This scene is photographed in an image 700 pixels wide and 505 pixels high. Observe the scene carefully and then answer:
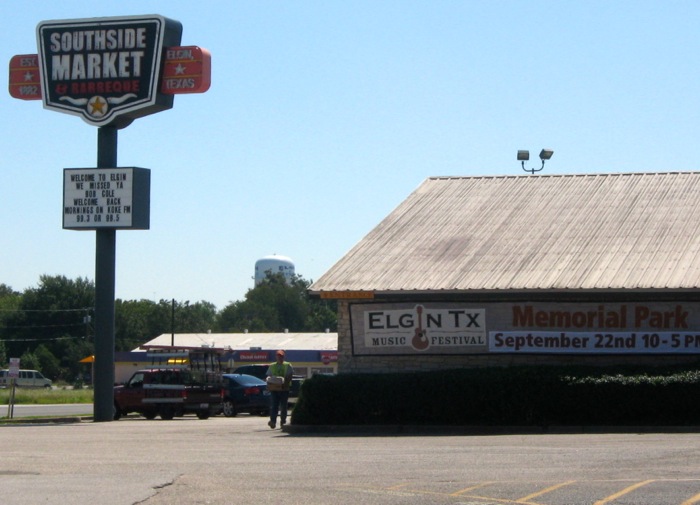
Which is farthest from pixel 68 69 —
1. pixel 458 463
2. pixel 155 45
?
pixel 458 463

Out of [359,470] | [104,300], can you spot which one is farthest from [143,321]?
[359,470]

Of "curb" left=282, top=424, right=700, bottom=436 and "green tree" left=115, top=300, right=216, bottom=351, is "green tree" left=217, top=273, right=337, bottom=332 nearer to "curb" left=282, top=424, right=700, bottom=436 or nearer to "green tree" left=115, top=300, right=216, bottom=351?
"green tree" left=115, top=300, right=216, bottom=351

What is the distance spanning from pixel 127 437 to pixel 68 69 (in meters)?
12.4

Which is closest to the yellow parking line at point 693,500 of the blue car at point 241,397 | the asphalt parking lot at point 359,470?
the asphalt parking lot at point 359,470

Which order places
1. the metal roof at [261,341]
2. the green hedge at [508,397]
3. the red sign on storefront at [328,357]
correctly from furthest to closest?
the metal roof at [261,341]
the red sign on storefront at [328,357]
the green hedge at [508,397]

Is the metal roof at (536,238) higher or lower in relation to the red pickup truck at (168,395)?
higher

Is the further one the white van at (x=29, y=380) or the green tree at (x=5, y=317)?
the green tree at (x=5, y=317)

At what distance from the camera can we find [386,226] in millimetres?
29766

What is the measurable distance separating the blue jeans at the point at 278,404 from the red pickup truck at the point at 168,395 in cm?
825

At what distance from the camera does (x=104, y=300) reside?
30594 millimetres

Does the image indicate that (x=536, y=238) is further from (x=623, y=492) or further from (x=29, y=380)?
(x=29, y=380)

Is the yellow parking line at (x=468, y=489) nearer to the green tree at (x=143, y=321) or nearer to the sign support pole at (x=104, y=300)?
the sign support pole at (x=104, y=300)

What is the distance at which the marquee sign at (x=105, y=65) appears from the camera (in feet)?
98.7

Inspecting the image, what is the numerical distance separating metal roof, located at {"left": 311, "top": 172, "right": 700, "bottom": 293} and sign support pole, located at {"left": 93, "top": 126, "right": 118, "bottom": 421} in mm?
6864
